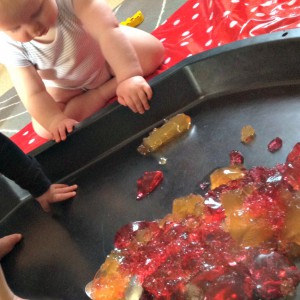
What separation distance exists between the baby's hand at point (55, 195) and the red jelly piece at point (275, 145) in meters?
0.28

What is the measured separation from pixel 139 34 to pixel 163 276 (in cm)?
49

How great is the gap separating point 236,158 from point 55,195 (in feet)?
0.87

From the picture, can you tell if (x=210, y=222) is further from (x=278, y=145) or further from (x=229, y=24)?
(x=229, y=24)

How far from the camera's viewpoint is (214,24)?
823mm

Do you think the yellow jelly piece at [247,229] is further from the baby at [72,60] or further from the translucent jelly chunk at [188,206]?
the baby at [72,60]

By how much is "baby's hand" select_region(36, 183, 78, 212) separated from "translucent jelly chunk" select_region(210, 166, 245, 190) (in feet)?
0.70

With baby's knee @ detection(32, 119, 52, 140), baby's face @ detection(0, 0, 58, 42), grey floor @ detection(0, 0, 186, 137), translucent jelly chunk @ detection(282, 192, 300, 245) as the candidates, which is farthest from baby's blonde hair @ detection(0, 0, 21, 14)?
grey floor @ detection(0, 0, 186, 137)

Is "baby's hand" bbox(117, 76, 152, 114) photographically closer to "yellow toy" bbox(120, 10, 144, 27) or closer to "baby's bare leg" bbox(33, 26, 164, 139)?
"baby's bare leg" bbox(33, 26, 164, 139)

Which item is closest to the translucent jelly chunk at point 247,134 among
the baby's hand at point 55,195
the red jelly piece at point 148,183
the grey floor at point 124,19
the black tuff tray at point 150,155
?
the black tuff tray at point 150,155

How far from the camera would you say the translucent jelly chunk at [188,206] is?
0.50 metres

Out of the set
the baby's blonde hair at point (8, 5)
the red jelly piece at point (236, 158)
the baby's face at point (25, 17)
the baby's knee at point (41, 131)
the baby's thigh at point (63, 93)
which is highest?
the baby's blonde hair at point (8, 5)

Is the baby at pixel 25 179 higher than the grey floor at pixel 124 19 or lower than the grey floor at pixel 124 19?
higher

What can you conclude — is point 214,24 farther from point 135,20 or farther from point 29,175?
point 29,175

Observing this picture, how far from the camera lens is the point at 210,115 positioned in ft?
2.05
